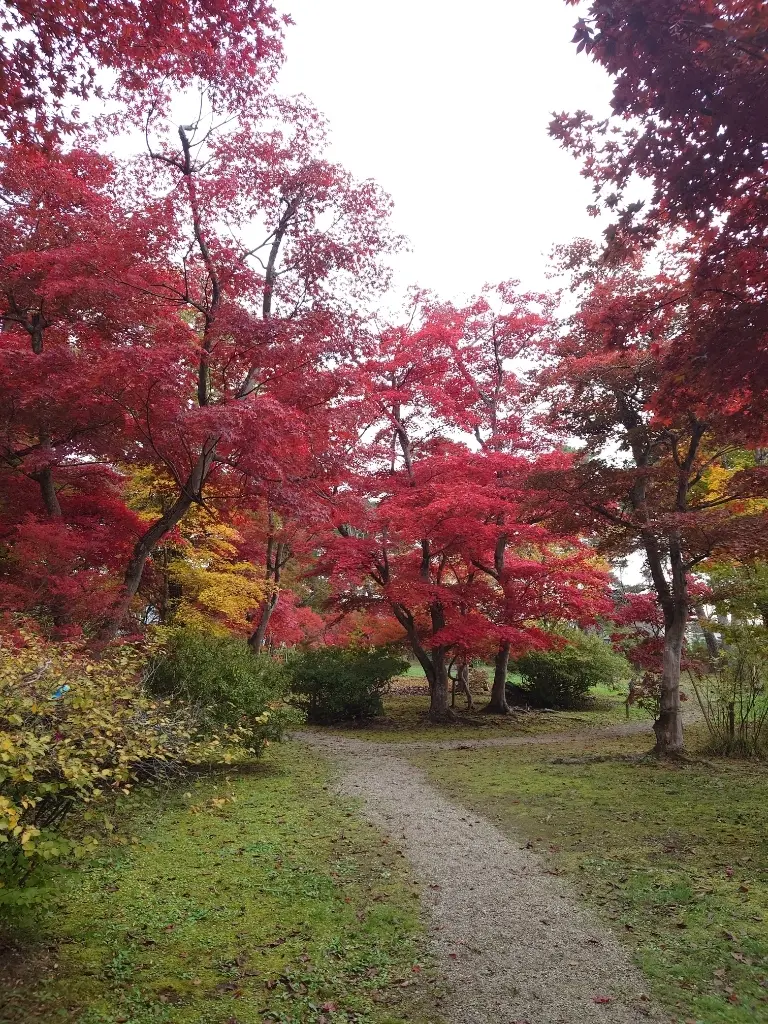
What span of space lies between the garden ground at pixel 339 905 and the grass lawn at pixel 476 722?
5.07 meters

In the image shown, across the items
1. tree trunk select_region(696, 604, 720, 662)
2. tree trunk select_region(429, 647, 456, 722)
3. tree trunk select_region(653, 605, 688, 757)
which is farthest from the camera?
tree trunk select_region(429, 647, 456, 722)

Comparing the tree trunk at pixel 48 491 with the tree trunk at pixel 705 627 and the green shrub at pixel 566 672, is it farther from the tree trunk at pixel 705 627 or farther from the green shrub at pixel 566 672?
the green shrub at pixel 566 672

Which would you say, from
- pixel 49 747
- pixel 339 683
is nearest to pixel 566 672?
pixel 339 683

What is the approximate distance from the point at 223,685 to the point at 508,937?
4.96 m

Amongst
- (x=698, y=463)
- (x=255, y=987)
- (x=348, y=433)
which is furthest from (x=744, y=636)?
(x=255, y=987)

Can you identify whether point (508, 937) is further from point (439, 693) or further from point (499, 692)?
point (499, 692)

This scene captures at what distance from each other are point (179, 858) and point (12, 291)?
291 inches

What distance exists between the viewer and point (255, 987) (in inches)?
119

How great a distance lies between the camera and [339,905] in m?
3.96

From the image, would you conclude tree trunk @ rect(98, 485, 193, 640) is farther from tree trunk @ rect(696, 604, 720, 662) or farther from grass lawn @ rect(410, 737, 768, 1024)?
tree trunk @ rect(696, 604, 720, 662)

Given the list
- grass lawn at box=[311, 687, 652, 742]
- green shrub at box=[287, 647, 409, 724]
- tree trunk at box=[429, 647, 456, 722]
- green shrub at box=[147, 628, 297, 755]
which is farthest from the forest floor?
tree trunk at box=[429, 647, 456, 722]

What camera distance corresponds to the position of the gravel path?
285 cm

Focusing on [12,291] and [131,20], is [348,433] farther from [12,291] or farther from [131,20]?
[131,20]

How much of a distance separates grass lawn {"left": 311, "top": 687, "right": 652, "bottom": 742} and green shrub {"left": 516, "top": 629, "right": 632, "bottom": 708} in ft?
2.28
